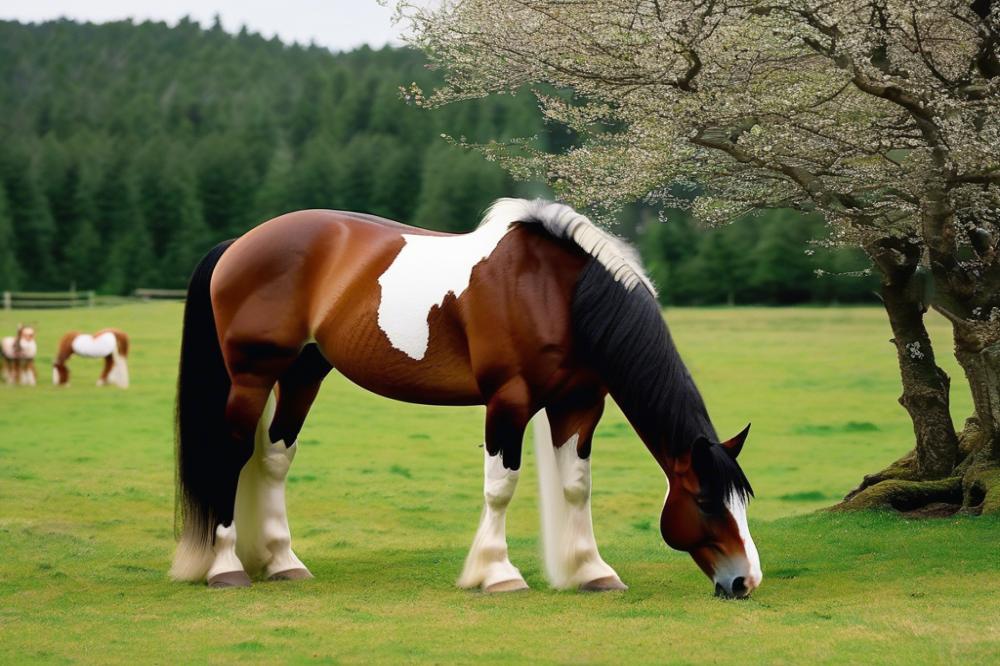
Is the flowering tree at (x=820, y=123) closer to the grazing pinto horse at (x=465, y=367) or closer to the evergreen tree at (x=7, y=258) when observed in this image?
the grazing pinto horse at (x=465, y=367)

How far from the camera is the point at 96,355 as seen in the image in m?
25.1

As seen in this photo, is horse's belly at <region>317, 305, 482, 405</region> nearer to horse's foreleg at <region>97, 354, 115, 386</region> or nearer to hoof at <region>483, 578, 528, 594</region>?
hoof at <region>483, 578, 528, 594</region>

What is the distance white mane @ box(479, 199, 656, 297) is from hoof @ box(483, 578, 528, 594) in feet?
6.06

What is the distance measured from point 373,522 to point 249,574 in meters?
3.58

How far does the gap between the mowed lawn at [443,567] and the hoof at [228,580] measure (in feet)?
0.76

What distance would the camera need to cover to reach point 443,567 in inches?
314

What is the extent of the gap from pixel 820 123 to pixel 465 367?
333cm

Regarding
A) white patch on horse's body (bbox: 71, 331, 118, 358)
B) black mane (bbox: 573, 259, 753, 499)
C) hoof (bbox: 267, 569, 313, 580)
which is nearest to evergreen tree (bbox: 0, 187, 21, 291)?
white patch on horse's body (bbox: 71, 331, 118, 358)

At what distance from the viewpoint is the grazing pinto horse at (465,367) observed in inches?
259

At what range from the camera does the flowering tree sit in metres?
7.59

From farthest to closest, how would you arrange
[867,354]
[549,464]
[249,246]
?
[867,354] < [249,246] < [549,464]

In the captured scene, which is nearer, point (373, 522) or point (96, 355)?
point (373, 522)

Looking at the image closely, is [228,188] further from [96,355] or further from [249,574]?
[249,574]

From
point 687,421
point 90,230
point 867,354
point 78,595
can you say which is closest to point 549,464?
point 687,421
